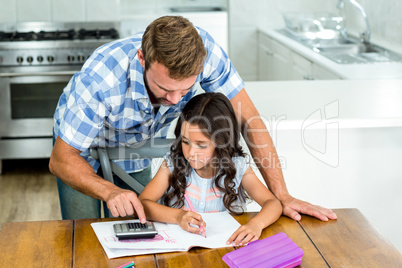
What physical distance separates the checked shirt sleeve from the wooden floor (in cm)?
164

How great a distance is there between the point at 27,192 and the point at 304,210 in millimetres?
2476

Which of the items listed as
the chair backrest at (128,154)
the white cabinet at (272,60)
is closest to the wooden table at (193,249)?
the chair backrest at (128,154)

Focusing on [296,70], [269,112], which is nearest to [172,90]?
[269,112]

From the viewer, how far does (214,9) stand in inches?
207

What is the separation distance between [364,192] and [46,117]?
2247mm

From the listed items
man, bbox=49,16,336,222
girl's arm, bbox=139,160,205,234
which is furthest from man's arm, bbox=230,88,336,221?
girl's arm, bbox=139,160,205,234

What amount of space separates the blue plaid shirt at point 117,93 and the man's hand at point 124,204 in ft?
0.91

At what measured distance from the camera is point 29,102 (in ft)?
12.6

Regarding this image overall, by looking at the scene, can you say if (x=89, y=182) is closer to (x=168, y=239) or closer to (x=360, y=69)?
(x=168, y=239)

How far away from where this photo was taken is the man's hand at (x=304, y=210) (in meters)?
1.60

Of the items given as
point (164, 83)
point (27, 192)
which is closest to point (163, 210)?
point (164, 83)

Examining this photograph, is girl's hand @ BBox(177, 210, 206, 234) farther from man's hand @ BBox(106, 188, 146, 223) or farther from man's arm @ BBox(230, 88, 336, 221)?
man's arm @ BBox(230, 88, 336, 221)

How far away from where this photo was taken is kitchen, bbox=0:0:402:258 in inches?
95.9

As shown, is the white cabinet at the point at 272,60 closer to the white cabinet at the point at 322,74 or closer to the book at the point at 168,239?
the white cabinet at the point at 322,74
